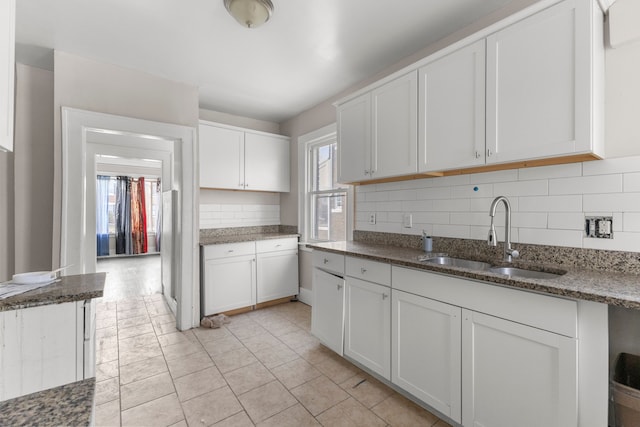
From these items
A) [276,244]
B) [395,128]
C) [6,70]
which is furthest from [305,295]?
[6,70]

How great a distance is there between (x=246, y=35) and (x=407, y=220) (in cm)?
194

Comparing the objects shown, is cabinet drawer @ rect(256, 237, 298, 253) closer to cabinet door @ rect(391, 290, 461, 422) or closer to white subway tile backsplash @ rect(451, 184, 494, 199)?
cabinet door @ rect(391, 290, 461, 422)

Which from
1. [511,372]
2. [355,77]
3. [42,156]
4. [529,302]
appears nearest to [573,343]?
[529,302]

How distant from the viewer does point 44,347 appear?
117cm

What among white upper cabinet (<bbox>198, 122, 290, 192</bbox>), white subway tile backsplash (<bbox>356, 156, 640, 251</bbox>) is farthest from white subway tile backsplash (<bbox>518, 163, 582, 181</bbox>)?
white upper cabinet (<bbox>198, 122, 290, 192</bbox>)

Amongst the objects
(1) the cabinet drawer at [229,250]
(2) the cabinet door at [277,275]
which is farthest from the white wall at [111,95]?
(2) the cabinet door at [277,275]

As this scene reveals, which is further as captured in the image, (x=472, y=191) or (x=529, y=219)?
(x=472, y=191)

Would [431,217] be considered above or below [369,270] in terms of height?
above

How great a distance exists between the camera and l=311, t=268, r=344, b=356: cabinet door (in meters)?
2.31

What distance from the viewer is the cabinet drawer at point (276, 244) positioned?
355 cm

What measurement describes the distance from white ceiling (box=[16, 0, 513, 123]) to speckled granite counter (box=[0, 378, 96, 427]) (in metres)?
2.13

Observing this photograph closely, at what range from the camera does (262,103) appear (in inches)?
141

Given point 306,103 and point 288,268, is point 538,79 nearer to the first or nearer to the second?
point 306,103

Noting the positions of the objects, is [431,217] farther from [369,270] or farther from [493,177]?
[369,270]
